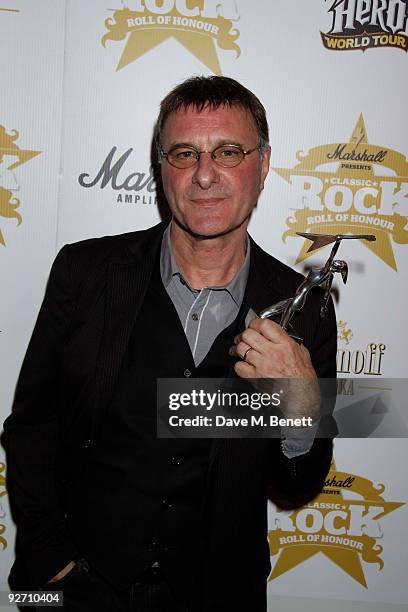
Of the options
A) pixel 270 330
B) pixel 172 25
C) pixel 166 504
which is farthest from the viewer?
pixel 172 25

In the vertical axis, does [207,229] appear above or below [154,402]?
above

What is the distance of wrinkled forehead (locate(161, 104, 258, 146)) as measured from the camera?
1.36m

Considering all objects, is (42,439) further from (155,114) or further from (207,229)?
(155,114)

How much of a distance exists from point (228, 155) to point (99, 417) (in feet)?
2.18

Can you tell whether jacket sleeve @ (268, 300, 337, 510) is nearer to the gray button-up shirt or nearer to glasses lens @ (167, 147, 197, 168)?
the gray button-up shirt

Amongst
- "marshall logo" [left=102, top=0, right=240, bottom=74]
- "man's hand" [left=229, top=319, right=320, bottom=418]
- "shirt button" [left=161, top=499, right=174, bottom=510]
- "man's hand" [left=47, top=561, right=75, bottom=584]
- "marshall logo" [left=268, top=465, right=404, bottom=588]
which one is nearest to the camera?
"man's hand" [left=229, top=319, right=320, bottom=418]

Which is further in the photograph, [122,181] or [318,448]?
[122,181]

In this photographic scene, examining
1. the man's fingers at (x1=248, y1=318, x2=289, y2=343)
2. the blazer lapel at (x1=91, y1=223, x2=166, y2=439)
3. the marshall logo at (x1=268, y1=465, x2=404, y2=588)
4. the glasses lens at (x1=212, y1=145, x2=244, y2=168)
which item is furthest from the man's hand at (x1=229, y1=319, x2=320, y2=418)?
the marshall logo at (x1=268, y1=465, x2=404, y2=588)

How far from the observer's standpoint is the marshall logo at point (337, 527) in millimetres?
2074

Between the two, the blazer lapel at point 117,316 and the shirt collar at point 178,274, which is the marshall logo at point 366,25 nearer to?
the shirt collar at point 178,274

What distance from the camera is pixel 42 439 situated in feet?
4.79

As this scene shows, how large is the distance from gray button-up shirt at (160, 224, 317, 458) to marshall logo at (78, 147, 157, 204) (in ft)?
1.73

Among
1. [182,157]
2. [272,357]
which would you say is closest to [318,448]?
[272,357]

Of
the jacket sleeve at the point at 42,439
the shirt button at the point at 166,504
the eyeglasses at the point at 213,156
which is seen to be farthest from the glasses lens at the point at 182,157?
the shirt button at the point at 166,504
